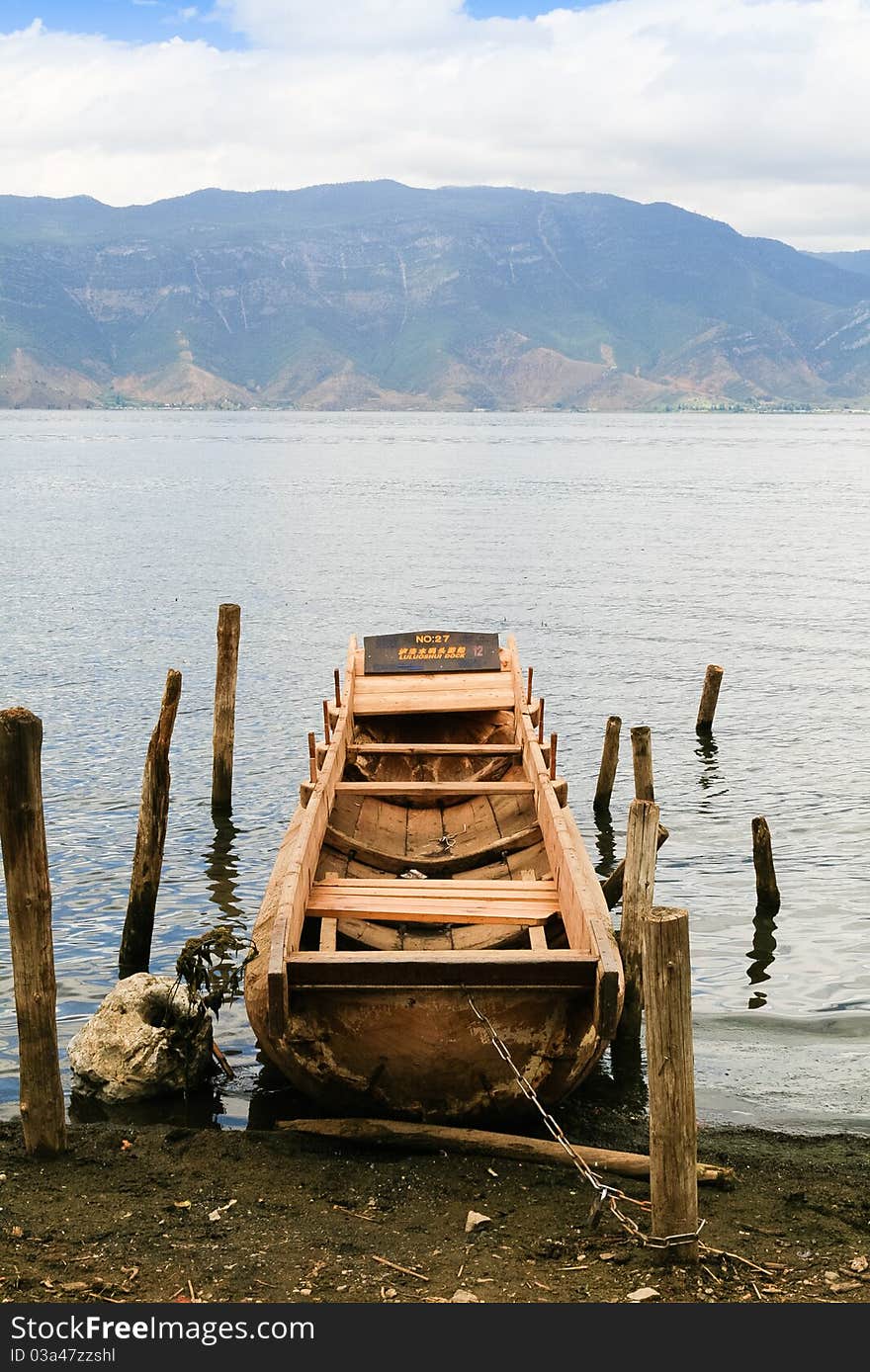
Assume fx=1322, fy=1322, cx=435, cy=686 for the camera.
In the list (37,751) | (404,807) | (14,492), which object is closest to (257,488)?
(14,492)

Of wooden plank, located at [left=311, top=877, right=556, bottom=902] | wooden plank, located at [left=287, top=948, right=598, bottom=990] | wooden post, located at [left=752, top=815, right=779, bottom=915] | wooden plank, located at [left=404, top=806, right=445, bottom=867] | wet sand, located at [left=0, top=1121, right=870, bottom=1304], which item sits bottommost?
wet sand, located at [left=0, top=1121, right=870, bottom=1304]

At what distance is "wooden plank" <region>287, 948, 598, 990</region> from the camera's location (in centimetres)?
891

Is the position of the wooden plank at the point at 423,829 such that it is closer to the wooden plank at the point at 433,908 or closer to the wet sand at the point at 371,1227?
the wooden plank at the point at 433,908

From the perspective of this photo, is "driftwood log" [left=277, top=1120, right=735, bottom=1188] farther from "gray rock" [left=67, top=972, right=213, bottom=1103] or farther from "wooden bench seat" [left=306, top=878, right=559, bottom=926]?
"wooden bench seat" [left=306, top=878, right=559, bottom=926]

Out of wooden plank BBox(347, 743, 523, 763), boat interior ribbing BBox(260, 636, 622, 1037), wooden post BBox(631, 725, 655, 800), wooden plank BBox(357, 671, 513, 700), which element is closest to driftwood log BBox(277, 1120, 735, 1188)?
boat interior ribbing BBox(260, 636, 622, 1037)

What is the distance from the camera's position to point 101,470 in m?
99.7

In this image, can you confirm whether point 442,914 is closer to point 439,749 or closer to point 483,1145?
point 483,1145

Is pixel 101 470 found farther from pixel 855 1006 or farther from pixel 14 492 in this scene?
pixel 855 1006

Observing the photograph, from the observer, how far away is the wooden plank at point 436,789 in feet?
46.6

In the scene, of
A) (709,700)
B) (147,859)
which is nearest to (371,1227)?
(147,859)

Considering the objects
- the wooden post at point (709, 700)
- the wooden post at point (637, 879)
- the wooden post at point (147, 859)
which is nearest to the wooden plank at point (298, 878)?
the wooden post at point (147, 859)

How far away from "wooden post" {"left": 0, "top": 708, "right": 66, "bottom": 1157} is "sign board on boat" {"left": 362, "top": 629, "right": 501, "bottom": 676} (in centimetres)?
1188

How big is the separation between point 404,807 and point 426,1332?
860 centimetres

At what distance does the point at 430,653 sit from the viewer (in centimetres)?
2053
